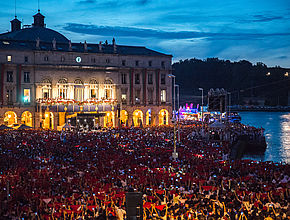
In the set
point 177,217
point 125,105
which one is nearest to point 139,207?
point 177,217

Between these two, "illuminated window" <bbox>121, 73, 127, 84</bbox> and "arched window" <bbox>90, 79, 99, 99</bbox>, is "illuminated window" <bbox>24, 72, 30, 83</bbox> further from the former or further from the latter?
"illuminated window" <bbox>121, 73, 127, 84</bbox>

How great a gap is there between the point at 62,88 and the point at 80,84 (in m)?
3.30

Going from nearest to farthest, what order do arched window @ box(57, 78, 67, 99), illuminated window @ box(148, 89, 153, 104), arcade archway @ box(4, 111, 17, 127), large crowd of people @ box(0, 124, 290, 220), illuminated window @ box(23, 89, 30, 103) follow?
large crowd of people @ box(0, 124, 290, 220), illuminated window @ box(23, 89, 30, 103), arcade archway @ box(4, 111, 17, 127), arched window @ box(57, 78, 67, 99), illuminated window @ box(148, 89, 153, 104)

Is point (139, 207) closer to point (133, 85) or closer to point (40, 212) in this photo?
point (40, 212)

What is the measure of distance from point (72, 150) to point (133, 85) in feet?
139

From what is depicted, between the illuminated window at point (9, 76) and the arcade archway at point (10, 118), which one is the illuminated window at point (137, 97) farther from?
the illuminated window at point (9, 76)

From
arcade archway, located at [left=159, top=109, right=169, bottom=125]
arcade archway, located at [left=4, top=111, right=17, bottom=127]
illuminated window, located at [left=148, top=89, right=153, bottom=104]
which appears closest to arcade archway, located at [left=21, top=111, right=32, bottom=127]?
arcade archway, located at [left=4, top=111, right=17, bottom=127]

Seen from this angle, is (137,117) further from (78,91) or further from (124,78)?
(78,91)

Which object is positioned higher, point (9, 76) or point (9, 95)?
point (9, 76)

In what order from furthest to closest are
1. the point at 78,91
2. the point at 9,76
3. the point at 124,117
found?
the point at 124,117 < the point at 78,91 < the point at 9,76

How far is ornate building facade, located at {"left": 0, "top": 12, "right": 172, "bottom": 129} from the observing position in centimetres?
6444

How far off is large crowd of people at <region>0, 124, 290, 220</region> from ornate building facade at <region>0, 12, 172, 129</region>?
35.8 m

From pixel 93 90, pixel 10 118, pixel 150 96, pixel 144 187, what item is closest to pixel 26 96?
pixel 10 118

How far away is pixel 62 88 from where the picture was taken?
67.1 metres
